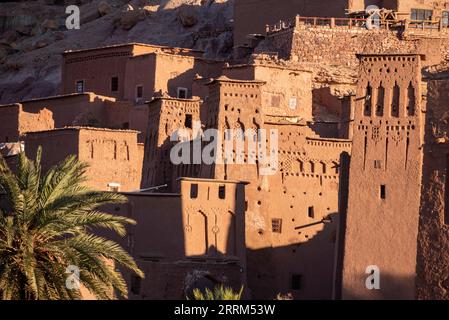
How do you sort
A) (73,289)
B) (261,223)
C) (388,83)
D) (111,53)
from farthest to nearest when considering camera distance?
(111,53), (261,223), (388,83), (73,289)

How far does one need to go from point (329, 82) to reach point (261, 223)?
11232mm

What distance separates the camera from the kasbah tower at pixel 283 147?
47.0 meters

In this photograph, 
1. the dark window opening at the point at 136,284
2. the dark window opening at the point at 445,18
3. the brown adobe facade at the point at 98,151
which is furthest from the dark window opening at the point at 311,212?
the dark window opening at the point at 445,18

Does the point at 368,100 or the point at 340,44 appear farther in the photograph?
the point at 340,44

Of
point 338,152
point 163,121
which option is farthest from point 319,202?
point 163,121

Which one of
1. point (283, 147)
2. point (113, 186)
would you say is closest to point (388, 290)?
point (283, 147)

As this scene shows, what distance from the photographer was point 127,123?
203 feet

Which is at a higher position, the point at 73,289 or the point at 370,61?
the point at 370,61

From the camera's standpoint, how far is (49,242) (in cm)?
3959

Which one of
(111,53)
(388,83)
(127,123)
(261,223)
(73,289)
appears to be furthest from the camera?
(111,53)

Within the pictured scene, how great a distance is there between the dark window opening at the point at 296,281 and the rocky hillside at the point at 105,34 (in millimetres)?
19022

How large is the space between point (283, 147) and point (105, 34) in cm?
2312

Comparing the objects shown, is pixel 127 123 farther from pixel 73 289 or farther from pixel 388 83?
pixel 73 289

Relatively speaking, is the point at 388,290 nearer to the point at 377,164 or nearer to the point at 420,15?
the point at 377,164
